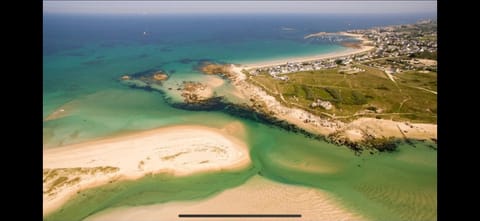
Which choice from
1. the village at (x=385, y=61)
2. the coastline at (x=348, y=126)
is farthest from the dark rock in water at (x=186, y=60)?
the coastline at (x=348, y=126)

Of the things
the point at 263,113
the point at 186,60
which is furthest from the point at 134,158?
the point at 186,60

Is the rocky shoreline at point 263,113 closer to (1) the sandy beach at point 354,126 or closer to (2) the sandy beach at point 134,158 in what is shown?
(1) the sandy beach at point 354,126

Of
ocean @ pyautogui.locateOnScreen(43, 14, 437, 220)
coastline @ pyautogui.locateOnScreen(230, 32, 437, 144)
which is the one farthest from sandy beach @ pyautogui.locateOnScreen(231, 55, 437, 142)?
ocean @ pyautogui.locateOnScreen(43, 14, 437, 220)
